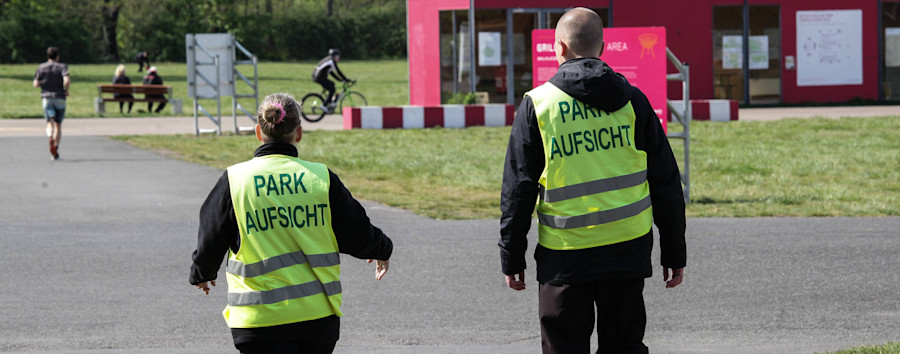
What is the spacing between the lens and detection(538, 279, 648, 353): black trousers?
13.0ft

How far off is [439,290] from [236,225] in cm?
354

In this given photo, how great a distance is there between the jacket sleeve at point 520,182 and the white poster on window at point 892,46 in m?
25.7

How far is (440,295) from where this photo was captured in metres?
7.13

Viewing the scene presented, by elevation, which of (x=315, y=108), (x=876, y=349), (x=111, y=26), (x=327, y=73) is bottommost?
(x=876, y=349)

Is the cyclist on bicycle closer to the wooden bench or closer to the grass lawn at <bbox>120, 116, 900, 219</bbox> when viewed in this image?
the grass lawn at <bbox>120, 116, 900, 219</bbox>

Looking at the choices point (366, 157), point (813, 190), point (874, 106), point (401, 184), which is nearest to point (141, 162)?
point (366, 157)

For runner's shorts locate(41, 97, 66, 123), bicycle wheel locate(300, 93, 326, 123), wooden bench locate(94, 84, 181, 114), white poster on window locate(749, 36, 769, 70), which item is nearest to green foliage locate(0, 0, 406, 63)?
wooden bench locate(94, 84, 181, 114)

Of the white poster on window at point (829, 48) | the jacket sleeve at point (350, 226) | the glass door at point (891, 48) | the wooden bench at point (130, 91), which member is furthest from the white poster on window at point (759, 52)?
the jacket sleeve at point (350, 226)

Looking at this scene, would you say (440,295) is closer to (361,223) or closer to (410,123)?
(361,223)

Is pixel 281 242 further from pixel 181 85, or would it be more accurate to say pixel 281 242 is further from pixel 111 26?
pixel 111 26

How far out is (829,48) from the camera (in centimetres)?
2733

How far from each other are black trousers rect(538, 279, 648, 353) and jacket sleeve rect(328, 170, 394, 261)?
61 cm

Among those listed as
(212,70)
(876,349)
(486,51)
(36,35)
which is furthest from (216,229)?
(36,35)

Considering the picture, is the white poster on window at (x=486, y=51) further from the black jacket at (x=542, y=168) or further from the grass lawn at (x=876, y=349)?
the black jacket at (x=542, y=168)
